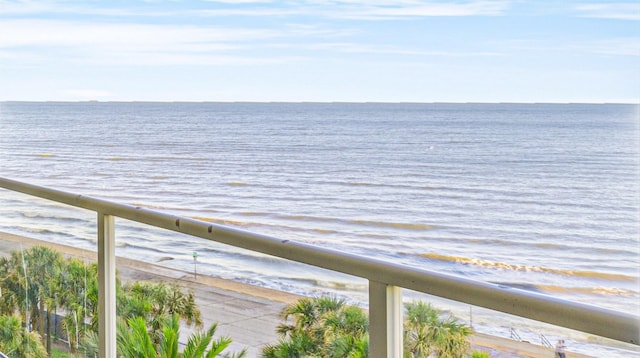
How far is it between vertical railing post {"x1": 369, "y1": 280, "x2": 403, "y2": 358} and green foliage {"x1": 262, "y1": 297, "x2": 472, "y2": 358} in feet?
0.05

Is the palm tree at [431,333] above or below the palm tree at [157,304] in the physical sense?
above

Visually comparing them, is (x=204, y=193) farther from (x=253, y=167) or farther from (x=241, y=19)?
(x=241, y=19)

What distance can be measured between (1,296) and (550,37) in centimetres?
2944

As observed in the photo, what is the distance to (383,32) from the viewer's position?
102ft

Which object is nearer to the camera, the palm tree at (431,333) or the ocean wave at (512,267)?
the palm tree at (431,333)

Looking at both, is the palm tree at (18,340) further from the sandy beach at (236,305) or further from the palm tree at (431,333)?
the palm tree at (431,333)

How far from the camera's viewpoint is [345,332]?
130cm

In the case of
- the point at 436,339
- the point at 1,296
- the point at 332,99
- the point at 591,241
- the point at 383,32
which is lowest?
the point at 591,241

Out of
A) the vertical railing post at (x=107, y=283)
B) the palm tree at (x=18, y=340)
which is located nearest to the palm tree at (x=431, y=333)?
the vertical railing post at (x=107, y=283)

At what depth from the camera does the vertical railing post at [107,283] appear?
1811 mm

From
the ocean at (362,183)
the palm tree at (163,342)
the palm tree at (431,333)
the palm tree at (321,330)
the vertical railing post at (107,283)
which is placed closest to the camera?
the palm tree at (431,333)

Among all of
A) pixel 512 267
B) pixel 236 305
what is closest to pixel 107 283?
pixel 236 305

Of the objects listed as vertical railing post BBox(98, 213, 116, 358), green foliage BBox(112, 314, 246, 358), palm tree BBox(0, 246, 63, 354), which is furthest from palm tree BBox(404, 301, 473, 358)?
palm tree BBox(0, 246, 63, 354)

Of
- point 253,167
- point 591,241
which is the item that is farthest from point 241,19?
point 591,241
